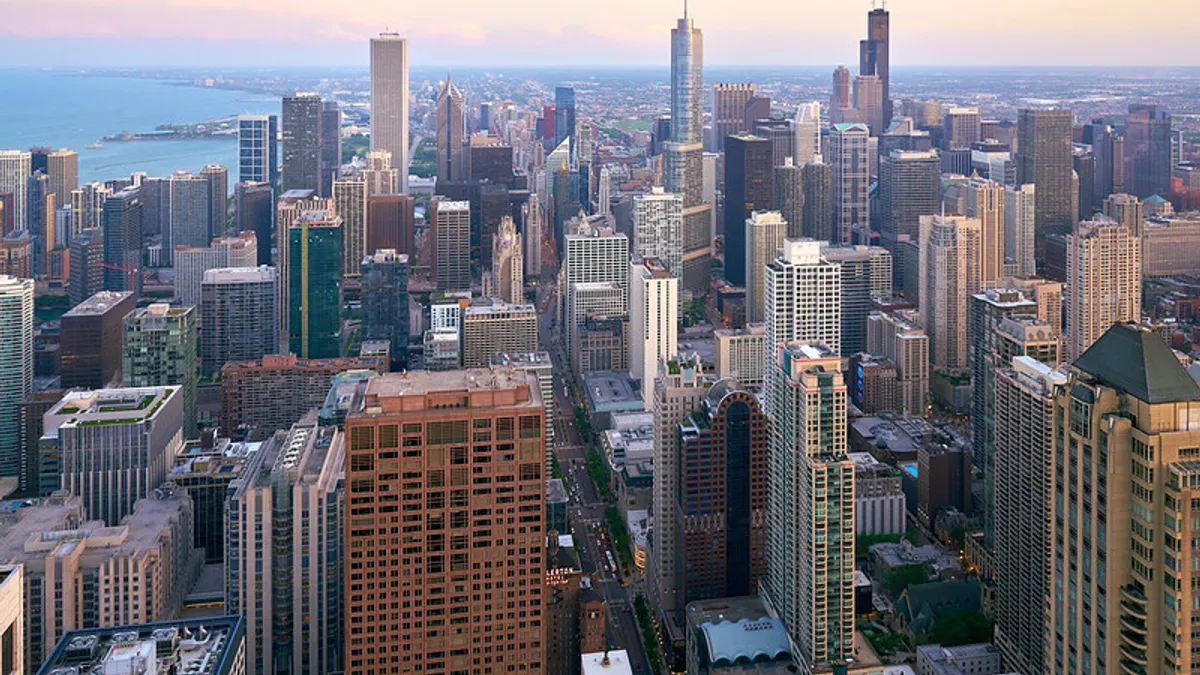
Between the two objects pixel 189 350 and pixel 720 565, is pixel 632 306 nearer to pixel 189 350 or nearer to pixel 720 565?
pixel 189 350

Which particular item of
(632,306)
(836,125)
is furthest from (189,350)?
(836,125)

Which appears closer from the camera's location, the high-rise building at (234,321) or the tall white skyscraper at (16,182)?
the high-rise building at (234,321)

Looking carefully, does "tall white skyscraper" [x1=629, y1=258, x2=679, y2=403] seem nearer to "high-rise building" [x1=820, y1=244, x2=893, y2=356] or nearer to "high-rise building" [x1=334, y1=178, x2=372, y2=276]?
"high-rise building" [x1=820, y1=244, x2=893, y2=356]

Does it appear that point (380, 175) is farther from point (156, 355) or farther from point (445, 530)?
point (445, 530)

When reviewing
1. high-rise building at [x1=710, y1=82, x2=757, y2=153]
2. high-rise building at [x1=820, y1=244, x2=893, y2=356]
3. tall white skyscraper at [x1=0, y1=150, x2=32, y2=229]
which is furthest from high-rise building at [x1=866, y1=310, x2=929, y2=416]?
tall white skyscraper at [x1=0, y1=150, x2=32, y2=229]

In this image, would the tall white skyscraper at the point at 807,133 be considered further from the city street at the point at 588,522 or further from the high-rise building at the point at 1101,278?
the high-rise building at the point at 1101,278

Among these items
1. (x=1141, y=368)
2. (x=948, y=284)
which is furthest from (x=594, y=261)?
(x=1141, y=368)

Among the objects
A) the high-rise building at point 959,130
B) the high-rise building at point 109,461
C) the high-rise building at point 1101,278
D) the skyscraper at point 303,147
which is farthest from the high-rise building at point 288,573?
the high-rise building at point 959,130
